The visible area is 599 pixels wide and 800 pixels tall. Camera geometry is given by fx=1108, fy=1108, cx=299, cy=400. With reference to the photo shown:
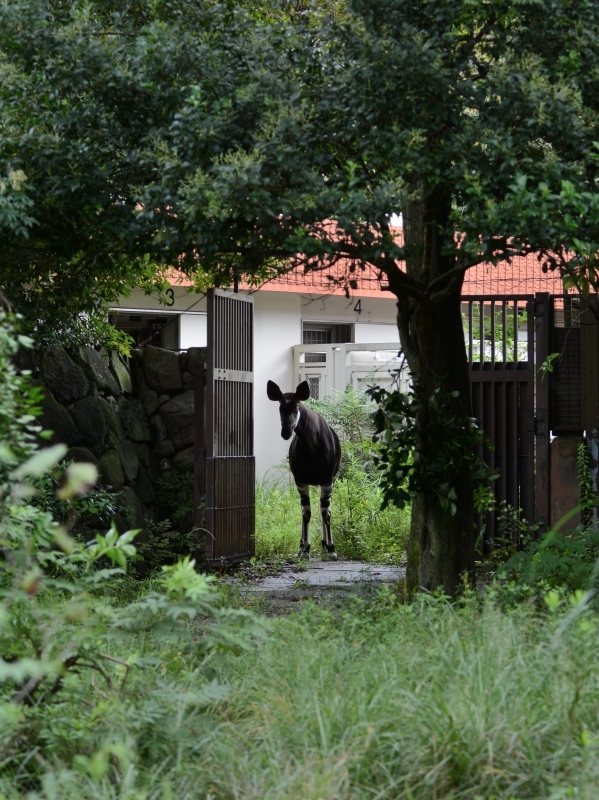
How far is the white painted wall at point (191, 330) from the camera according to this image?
16.1 metres

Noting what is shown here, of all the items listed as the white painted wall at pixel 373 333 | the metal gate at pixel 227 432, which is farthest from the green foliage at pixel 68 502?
the white painted wall at pixel 373 333

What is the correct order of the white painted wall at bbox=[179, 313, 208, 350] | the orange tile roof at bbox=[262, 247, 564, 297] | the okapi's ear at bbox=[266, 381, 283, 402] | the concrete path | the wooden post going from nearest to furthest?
the concrete path < the wooden post < the okapi's ear at bbox=[266, 381, 283, 402] < the orange tile roof at bbox=[262, 247, 564, 297] < the white painted wall at bbox=[179, 313, 208, 350]

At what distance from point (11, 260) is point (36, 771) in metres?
4.15

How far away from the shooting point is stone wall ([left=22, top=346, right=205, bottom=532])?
392 inches

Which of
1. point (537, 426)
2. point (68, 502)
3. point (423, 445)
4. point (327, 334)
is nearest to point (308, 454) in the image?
point (537, 426)

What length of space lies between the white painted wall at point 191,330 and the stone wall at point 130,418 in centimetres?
473

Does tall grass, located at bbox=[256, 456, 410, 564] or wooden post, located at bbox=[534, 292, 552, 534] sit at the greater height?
wooden post, located at bbox=[534, 292, 552, 534]

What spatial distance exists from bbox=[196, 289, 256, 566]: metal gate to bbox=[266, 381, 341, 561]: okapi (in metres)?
1.03

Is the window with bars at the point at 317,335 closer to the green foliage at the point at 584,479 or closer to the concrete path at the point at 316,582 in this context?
the concrete path at the point at 316,582

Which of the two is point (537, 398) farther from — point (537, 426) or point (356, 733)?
point (356, 733)

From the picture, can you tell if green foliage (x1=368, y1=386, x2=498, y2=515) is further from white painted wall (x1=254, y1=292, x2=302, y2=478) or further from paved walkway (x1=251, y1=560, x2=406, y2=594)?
white painted wall (x1=254, y1=292, x2=302, y2=478)

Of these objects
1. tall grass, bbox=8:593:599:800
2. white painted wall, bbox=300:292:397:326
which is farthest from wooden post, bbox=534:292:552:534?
white painted wall, bbox=300:292:397:326

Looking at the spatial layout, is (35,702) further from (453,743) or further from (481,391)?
(481,391)

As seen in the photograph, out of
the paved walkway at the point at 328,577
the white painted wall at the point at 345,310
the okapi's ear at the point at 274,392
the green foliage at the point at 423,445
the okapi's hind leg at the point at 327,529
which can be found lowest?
the paved walkway at the point at 328,577
